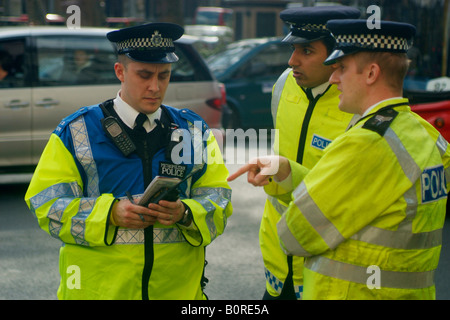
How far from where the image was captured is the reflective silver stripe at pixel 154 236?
2703mm

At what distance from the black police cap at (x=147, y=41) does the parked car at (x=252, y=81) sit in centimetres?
1011

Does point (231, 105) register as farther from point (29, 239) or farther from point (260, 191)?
point (29, 239)

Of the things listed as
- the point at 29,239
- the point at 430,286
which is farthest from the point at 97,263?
the point at 29,239

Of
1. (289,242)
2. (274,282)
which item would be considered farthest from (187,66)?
(289,242)

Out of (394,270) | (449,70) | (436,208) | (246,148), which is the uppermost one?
(436,208)

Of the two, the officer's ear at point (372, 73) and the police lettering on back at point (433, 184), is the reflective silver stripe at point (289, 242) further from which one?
the officer's ear at point (372, 73)

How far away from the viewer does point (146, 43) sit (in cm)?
282

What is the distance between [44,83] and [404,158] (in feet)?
20.8

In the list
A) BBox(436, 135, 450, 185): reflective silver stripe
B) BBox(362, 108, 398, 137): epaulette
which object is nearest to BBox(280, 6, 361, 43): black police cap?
BBox(436, 135, 450, 185): reflective silver stripe

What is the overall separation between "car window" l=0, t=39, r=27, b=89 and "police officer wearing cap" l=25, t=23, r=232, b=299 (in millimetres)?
5368

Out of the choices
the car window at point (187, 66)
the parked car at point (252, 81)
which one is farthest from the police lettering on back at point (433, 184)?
the parked car at point (252, 81)

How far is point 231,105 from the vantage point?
43.4ft

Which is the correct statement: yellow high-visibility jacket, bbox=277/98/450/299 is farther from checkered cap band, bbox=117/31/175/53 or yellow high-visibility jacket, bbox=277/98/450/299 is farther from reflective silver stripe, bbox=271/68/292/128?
reflective silver stripe, bbox=271/68/292/128
